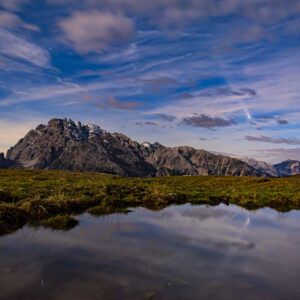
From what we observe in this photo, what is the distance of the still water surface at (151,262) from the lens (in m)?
7.80

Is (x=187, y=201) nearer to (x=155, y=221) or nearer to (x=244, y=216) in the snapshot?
(x=244, y=216)

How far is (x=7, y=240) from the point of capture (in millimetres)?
11781

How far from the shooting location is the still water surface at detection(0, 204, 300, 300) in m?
7.80

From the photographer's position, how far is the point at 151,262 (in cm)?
984

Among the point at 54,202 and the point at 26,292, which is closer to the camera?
the point at 26,292

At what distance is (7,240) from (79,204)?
8.62 m

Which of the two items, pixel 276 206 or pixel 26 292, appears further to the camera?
pixel 276 206

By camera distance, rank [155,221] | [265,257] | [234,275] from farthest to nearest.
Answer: [155,221] < [265,257] < [234,275]

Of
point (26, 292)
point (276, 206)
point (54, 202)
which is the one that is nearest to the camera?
point (26, 292)

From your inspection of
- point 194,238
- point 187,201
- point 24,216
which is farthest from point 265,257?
point 187,201

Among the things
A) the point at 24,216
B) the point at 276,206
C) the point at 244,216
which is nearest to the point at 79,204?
the point at 24,216

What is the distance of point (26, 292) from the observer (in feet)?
24.6

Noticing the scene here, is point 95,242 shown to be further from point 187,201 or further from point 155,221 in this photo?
point 187,201

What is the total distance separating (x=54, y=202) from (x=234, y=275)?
44.6ft
